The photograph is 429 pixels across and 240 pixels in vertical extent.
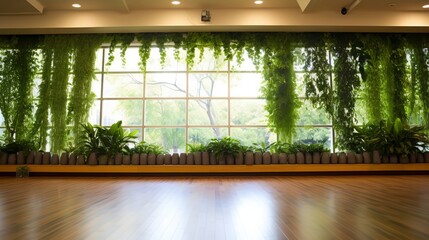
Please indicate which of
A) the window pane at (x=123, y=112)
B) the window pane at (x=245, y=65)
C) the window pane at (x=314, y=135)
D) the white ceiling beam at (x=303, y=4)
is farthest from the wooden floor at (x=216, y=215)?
the window pane at (x=245, y=65)

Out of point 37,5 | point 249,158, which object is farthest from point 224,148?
point 37,5

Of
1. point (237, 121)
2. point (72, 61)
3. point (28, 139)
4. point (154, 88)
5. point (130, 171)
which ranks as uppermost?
point (72, 61)

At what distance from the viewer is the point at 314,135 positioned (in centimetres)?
720

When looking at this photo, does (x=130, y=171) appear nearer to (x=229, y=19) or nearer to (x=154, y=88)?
(x=154, y=88)

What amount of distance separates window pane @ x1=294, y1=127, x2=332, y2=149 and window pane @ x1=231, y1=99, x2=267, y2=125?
93 centimetres

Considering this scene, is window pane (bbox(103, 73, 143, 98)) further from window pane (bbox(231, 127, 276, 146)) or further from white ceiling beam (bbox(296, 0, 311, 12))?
white ceiling beam (bbox(296, 0, 311, 12))

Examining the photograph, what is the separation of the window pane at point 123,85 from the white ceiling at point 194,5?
1.69m

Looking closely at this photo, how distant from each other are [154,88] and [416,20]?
6.17m

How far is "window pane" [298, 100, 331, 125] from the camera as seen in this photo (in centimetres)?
714

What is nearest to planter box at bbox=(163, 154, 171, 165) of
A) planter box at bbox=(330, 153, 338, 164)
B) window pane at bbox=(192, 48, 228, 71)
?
window pane at bbox=(192, 48, 228, 71)

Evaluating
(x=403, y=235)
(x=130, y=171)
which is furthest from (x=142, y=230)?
(x=130, y=171)

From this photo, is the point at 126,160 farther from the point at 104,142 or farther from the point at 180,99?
the point at 180,99

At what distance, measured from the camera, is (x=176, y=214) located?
2.47 metres

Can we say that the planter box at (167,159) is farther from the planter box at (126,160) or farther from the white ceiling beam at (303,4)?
the white ceiling beam at (303,4)
